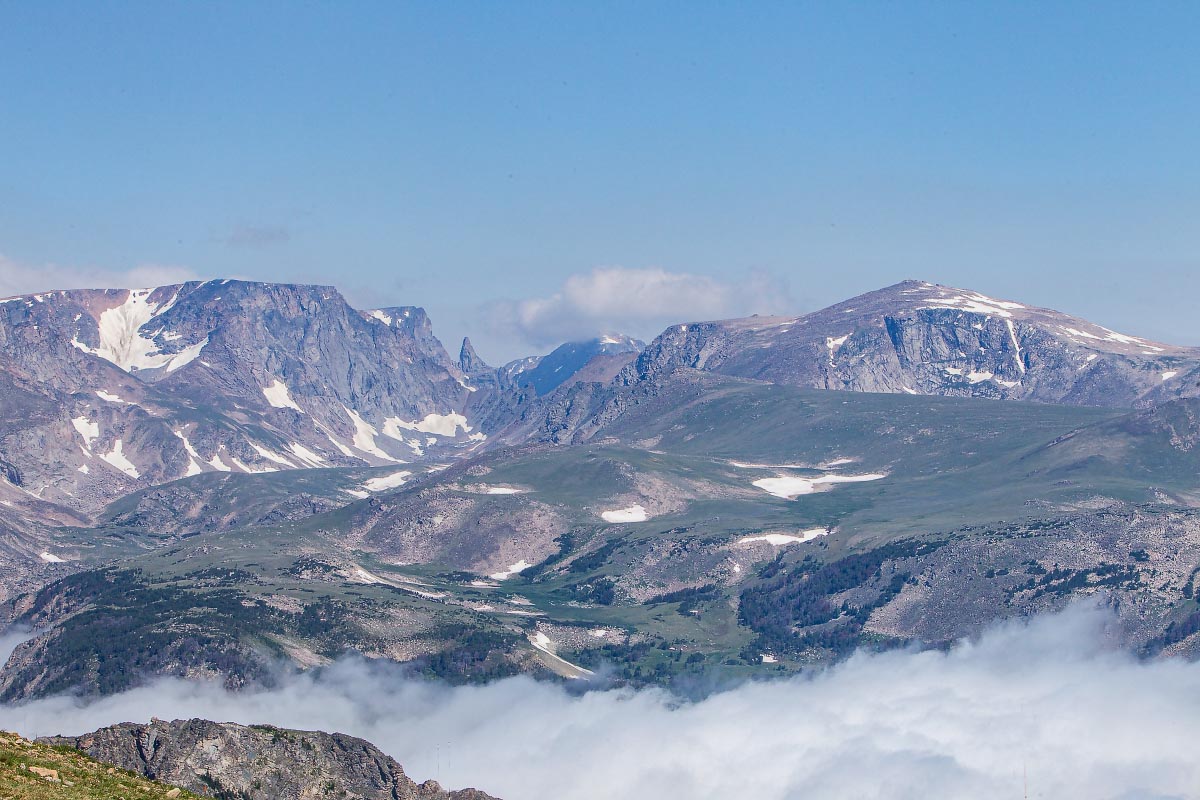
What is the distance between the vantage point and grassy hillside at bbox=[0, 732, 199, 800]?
106m

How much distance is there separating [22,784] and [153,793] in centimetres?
1017

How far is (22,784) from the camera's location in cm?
10581

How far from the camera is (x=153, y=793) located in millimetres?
113625

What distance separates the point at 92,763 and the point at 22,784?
16.3 m

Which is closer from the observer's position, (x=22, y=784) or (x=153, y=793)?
(x=22, y=784)

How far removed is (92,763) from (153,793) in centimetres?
1063

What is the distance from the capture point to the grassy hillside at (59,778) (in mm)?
105562

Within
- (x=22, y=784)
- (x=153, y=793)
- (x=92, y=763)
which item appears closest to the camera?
(x=22, y=784)

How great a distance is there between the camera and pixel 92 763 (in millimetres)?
122000

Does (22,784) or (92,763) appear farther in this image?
(92,763)

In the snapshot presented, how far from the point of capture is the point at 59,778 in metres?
110

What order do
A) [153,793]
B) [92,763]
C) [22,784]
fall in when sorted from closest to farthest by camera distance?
[22,784] → [153,793] → [92,763]
